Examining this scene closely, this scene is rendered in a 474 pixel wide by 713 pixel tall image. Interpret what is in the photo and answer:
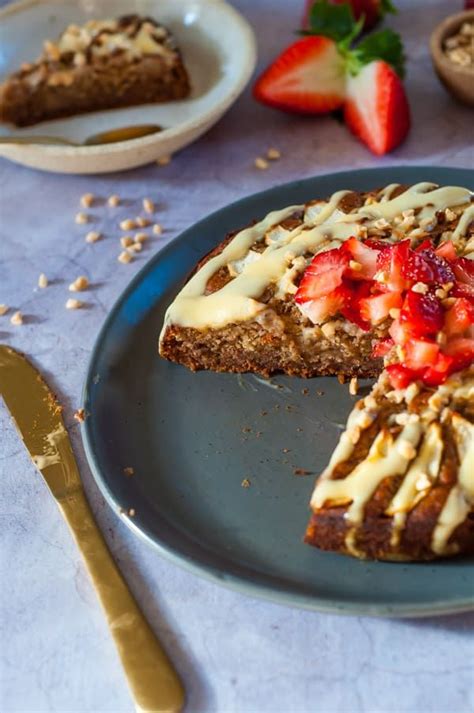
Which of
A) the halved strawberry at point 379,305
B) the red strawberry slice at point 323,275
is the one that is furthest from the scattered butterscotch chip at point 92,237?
the halved strawberry at point 379,305

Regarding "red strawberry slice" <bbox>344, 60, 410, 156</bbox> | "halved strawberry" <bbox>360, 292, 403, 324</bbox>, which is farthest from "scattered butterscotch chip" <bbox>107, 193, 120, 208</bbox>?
"halved strawberry" <bbox>360, 292, 403, 324</bbox>

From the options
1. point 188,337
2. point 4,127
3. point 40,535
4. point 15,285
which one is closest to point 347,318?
point 188,337

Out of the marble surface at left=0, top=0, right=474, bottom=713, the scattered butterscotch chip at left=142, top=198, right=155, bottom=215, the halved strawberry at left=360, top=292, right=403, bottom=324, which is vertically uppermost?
the halved strawberry at left=360, top=292, right=403, bottom=324

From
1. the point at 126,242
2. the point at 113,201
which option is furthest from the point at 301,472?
the point at 113,201

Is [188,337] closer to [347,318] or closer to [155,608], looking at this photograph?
[347,318]

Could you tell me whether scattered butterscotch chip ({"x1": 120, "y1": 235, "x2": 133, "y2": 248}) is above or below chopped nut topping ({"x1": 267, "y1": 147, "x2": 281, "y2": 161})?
below

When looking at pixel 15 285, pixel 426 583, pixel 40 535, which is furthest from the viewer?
pixel 15 285

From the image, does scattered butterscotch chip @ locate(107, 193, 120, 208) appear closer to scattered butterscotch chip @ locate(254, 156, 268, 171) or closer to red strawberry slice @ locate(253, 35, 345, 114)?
scattered butterscotch chip @ locate(254, 156, 268, 171)
